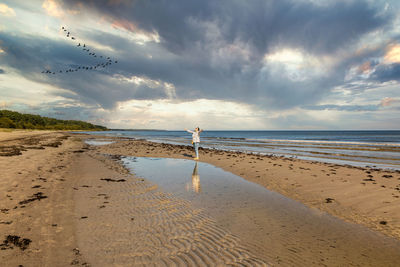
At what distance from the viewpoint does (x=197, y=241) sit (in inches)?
187

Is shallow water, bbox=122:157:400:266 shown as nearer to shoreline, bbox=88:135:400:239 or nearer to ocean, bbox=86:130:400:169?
shoreline, bbox=88:135:400:239

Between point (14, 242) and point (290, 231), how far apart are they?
7075 millimetres

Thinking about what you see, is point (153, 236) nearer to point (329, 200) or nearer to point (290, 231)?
point (290, 231)

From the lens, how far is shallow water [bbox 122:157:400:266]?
4.29m

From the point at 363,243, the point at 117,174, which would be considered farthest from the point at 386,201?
the point at 117,174

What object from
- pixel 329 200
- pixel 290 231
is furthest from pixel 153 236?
pixel 329 200

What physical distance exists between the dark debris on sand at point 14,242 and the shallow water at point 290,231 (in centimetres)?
492

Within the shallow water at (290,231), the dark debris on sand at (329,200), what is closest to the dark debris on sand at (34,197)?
the shallow water at (290,231)

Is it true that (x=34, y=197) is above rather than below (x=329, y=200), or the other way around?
above

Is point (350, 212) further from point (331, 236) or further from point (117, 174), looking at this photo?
point (117, 174)

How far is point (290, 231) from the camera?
544 centimetres

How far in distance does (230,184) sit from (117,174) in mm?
7509

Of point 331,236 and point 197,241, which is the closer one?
point 197,241

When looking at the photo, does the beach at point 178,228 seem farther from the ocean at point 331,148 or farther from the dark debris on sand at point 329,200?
the ocean at point 331,148
